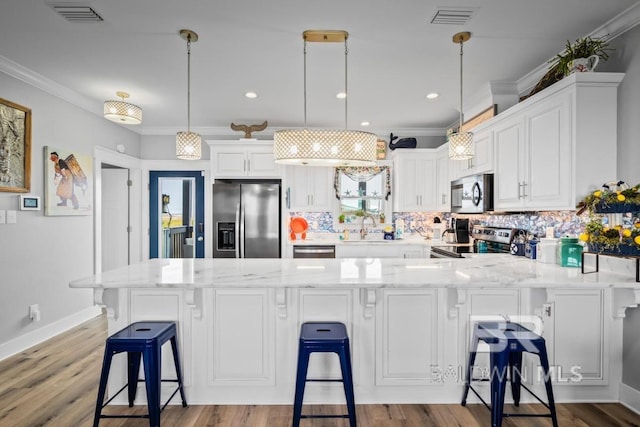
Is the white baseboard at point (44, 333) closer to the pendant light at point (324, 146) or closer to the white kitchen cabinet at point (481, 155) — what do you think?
the pendant light at point (324, 146)

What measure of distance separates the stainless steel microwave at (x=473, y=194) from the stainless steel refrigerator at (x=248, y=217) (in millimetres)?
2221

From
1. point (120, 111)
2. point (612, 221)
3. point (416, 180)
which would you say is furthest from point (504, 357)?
point (416, 180)

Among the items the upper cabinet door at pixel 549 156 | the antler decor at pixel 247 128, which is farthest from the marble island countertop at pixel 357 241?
the upper cabinet door at pixel 549 156

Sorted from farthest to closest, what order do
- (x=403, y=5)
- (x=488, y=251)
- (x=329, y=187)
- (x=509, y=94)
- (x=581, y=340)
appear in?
(x=329, y=187) < (x=488, y=251) < (x=509, y=94) < (x=581, y=340) < (x=403, y=5)

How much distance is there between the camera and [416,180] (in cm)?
488

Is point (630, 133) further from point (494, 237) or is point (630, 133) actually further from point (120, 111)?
point (120, 111)

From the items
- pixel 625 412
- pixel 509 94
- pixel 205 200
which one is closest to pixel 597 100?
pixel 509 94

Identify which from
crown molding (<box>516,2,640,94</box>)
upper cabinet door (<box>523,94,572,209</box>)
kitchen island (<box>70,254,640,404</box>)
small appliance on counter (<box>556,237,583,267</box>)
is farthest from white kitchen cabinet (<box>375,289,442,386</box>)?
crown molding (<box>516,2,640,94</box>)

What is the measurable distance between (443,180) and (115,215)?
4667mm

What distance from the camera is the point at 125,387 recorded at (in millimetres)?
2188

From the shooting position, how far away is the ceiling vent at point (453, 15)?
2.22 metres

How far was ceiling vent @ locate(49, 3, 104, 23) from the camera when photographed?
2184mm

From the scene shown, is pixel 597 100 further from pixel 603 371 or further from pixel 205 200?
pixel 205 200

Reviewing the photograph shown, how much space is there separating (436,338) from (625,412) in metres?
1.24
